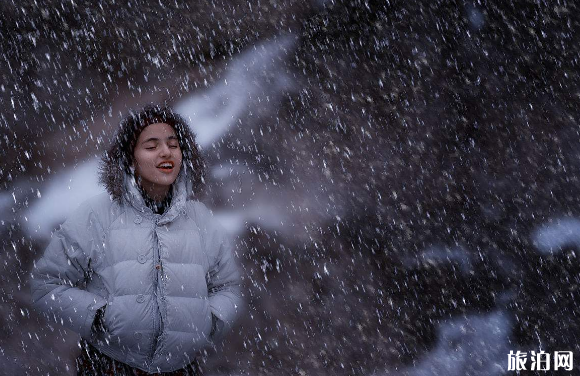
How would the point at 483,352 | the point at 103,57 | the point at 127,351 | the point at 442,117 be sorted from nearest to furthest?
the point at 127,351 < the point at 483,352 < the point at 442,117 < the point at 103,57

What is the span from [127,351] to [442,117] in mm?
1998

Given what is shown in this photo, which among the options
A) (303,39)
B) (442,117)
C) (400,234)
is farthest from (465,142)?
(303,39)

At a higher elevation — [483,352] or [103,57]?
[103,57]

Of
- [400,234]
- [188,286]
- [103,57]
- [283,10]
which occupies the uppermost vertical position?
[283,10]

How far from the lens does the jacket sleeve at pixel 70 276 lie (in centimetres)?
172

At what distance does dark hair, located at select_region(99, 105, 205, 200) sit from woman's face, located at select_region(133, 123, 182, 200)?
0.07 feet

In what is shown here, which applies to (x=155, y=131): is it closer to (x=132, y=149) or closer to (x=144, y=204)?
(x=132, y=149)

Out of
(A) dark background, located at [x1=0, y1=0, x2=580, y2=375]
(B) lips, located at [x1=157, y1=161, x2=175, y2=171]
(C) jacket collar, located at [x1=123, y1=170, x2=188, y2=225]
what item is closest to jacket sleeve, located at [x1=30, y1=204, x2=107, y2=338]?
(C) jacket collar, located at [x1=123, y1=170, x2=188, y2=225]

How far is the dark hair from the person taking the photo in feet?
6.13

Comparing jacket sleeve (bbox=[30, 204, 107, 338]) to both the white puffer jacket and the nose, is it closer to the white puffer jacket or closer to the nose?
the white puffer jacket

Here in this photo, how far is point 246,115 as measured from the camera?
334 cm

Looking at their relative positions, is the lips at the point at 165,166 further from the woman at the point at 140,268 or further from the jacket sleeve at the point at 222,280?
the jacket sleeve at the point at 222,280

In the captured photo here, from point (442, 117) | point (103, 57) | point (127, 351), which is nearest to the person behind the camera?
point (127, 351)

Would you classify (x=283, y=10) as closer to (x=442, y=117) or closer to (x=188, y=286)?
(x=442, y=117)
